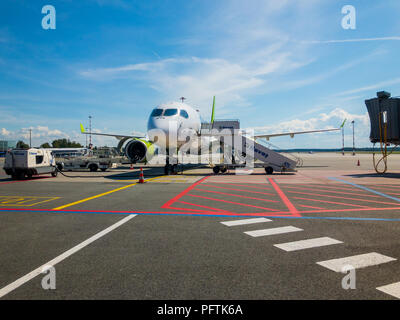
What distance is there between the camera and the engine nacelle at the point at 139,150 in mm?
19516

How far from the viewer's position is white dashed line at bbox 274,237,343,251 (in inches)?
184

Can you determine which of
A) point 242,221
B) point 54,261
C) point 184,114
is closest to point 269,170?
point 184,114

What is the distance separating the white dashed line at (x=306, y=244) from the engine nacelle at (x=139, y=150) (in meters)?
15.9

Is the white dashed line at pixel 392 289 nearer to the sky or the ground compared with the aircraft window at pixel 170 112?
nearer to the ground

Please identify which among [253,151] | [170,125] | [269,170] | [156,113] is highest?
[156,113]

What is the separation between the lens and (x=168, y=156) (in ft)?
63.9

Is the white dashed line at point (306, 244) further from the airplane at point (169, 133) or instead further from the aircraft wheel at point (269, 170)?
the aircraft wheel at point (269, 170)

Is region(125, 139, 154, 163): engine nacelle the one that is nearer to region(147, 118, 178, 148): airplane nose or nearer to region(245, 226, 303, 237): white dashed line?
region(147, 118, 178, 148): airplane nose

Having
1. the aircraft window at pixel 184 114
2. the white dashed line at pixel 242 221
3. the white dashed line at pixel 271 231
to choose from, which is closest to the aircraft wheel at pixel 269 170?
the aircraft window at pixel 184 114

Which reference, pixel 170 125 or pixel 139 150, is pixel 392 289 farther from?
pixel 139 150

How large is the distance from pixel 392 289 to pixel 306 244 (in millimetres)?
1705

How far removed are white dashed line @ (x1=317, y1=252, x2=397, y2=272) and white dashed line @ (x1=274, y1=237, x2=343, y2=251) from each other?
0.63 metres

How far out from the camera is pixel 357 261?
405 cm
